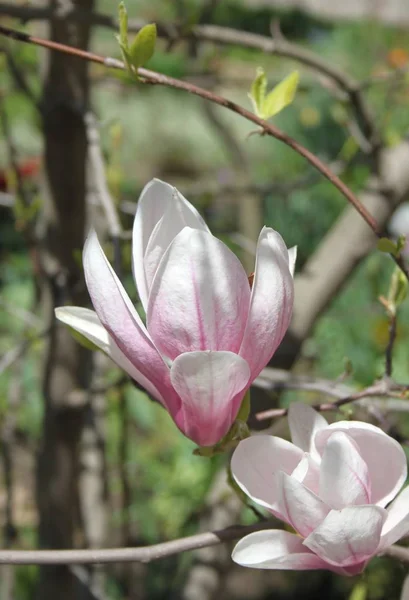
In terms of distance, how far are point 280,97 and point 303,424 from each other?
209 mm

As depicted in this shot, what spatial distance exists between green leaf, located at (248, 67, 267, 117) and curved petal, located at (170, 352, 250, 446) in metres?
0.19

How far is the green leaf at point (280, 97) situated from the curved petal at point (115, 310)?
16cm

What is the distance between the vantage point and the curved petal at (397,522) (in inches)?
13.2

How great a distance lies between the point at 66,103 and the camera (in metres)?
0.82

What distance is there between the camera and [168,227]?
373 millimetres

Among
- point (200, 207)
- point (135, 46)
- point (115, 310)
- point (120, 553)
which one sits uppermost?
point (135, 46)

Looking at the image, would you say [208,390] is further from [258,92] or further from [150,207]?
[258,92]

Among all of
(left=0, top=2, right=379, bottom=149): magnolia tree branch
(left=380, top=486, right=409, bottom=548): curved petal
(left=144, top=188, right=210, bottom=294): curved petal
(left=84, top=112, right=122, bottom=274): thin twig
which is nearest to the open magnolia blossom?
(left=380, top=486, right=409, bottom=548): curved petal

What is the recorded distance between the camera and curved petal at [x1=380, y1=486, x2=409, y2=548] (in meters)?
0.34

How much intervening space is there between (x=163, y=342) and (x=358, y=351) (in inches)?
59.4

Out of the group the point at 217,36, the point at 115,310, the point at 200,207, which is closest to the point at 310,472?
the point at 115,310

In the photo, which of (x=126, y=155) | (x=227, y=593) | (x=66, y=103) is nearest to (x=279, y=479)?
(x=66, y=103)

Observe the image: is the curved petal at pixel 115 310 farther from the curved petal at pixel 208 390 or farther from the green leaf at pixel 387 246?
the green leaf at pixel 387 246

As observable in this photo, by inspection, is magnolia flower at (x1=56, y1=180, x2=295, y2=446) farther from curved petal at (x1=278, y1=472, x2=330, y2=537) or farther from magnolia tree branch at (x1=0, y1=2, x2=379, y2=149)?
magnolia tree branch at (x1=0, y1=2, x2=379, y2=149)
